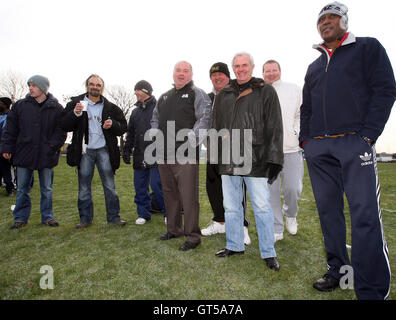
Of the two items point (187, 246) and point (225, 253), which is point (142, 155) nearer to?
point (187, 246)

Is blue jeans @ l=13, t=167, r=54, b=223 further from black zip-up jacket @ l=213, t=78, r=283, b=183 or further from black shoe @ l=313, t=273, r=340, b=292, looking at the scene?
black shoe @ l=313, t=273, r=340, b=292

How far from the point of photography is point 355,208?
2150 mm

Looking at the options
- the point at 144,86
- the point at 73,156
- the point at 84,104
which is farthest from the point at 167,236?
the point at 144,86

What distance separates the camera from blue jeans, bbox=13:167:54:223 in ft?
14.7

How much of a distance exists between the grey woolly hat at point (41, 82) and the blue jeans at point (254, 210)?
3.58 meters

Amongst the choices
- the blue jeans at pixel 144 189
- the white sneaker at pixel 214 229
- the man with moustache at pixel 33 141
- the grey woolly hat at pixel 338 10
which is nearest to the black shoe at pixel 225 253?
the white sneaker at pixel 214 229

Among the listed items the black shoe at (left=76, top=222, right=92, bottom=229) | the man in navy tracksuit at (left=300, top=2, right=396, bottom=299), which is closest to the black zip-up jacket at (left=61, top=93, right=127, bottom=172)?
the black shoe at (left=76, top=222, right=92, bottom=229)

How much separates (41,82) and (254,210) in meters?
4.15

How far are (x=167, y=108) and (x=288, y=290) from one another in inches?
104

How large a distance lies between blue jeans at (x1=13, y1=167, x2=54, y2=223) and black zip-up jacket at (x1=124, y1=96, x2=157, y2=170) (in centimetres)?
148
